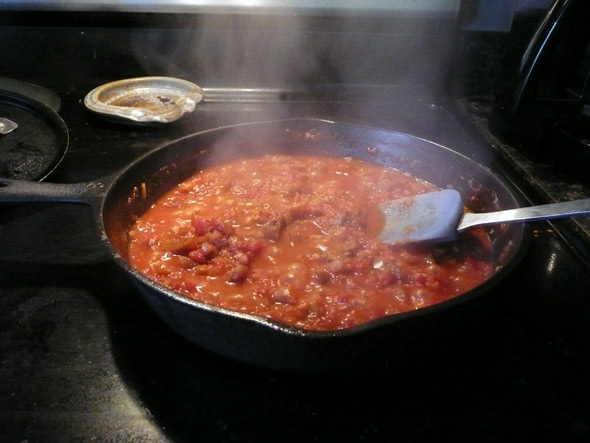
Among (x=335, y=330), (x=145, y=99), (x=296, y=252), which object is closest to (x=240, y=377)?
(x=335, y=330)

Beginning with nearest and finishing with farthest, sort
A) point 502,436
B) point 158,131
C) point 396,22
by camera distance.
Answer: point 502,436
point 158,131
point 396,22

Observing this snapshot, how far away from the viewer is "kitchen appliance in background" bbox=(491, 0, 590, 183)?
5.22 feet

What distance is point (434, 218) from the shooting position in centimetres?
136

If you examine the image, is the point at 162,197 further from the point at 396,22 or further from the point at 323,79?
the point at 396,22

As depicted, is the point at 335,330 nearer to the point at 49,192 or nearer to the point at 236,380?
the point at 236,380

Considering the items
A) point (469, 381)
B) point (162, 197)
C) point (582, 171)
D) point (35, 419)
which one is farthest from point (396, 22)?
point (35, 419)

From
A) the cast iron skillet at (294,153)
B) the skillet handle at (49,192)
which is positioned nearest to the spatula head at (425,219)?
the cast iron skillet at (294,153)

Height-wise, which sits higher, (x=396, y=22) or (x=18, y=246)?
(x=396, y=22)

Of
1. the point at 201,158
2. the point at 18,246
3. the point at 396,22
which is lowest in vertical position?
the point at 18,246

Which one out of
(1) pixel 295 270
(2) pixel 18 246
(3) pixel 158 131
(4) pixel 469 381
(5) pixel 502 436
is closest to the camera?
(5) pixel 502 436

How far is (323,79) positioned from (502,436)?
6.22 feet

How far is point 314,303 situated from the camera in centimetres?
116

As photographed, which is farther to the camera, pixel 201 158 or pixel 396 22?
pixel 396 22

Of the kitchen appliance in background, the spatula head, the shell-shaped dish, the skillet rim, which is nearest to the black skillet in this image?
the shell-shaped dish
